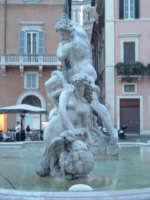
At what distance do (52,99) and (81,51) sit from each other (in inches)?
34.3

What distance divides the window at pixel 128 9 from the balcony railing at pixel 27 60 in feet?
17.6

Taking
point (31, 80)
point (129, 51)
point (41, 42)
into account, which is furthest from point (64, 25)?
point (41, 42)

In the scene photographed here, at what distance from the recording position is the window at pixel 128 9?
23500 mm

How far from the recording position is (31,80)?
24594 millimetres

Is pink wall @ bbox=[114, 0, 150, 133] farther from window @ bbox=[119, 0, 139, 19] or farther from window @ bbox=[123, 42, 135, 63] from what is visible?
window @ bbox=[123, 42, 135, 63]

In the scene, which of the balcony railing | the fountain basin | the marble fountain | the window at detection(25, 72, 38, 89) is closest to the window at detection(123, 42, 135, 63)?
the balcony railing

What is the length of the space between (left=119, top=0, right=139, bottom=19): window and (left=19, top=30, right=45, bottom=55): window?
18.4 ft

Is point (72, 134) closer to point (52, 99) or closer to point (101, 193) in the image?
point (101, 193)

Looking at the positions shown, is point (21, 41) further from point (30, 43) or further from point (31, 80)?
point (31, 80)

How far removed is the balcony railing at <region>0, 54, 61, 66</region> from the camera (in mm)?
23969

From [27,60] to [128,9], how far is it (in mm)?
7526

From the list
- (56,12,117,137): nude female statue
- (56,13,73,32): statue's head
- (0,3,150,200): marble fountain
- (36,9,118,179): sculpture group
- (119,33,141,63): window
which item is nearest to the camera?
(0,3,150,200): marble fountain

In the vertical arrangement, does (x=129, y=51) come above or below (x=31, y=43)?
below

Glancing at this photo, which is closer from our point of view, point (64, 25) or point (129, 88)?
point (64, 25)
